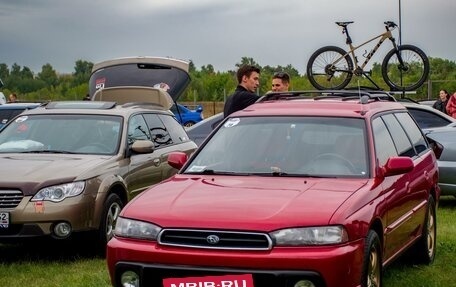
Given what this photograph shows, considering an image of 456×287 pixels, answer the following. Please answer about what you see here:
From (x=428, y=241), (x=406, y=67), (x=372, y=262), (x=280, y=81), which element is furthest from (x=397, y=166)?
(x=406, y=67)

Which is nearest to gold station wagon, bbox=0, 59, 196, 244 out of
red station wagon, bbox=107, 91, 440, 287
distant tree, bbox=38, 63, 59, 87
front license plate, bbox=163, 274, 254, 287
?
red station wagon, bbox=107, 91, 440, 287

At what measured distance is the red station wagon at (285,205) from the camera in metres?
Answer: 5.35

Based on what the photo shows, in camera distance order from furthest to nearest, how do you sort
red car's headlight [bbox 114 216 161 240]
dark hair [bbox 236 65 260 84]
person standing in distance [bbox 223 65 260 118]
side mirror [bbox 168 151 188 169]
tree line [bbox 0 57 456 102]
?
tree line [bbox 0 57 456 102], dark hair [bbox 236 65 260 84], person standing in distance [bbox 223 65 260 118], side mirror [bbox 168 151 188 169], red car's headlight [bbox 114 216 161 240]

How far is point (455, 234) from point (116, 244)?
5.25 metres

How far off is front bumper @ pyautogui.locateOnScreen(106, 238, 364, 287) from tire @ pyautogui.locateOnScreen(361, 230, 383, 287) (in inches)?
3.9

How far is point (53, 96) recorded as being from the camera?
59.5 m

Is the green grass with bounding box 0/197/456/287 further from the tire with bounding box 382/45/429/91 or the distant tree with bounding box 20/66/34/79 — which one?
the distant tree with bounding box 20/66/34/79

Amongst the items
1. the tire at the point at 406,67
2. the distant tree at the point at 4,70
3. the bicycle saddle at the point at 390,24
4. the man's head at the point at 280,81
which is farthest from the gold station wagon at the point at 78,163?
the distant tree at the point at 4,70

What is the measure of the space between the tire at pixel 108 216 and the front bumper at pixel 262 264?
291 cm

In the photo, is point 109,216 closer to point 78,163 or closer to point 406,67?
point 78,163

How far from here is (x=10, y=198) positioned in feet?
26.3

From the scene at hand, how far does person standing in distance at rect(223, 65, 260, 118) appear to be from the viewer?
9.82m

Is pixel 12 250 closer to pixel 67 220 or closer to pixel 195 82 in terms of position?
pixel 67 220

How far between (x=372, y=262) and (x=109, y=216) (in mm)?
3465
